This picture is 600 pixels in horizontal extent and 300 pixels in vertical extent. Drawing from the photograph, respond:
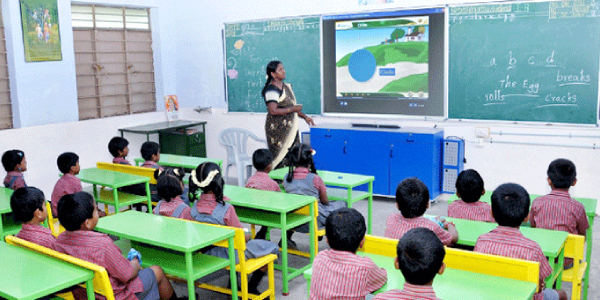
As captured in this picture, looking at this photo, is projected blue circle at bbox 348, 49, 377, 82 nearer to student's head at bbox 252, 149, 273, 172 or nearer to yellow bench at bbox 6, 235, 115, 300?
student's head at bbox 252, 149, 273, 172

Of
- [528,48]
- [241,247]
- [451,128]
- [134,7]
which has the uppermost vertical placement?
[134,7]

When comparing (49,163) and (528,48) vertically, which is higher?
(528,48)

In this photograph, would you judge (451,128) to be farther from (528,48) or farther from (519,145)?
(528,48)

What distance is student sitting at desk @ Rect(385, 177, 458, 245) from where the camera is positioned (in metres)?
2.65

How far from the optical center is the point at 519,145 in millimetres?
5523

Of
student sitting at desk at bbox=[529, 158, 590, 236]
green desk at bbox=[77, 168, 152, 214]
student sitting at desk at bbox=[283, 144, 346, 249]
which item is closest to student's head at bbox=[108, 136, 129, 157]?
green desk at bbox=[77, 168, 152, 214]

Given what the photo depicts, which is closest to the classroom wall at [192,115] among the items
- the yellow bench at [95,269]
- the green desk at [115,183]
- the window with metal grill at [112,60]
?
the window with metal grill at [112,60]

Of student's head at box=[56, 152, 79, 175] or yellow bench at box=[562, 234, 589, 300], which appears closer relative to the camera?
yellow bench at box=[562, 234, 589, 300]

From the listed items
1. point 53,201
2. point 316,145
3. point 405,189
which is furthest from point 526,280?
point 316,145

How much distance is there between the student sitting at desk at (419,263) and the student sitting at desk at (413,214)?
0.81 meters

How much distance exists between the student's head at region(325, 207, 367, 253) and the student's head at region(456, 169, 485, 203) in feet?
3.80

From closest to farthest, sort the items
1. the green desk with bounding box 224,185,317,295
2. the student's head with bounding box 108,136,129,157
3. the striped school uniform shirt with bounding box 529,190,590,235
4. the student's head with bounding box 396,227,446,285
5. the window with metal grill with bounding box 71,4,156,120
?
the student's head with bounding box 396,227,446,285 < the striped school uniform shirt with bounding box 529,190,590,235 < the green desk with bounding box 224,185,317,295 < the student's head with bounding box 108,136,129,157 < the window with metal grill with bounding box 71,4,156,120

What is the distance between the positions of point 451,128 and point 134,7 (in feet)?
14.7

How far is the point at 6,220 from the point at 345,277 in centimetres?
295
